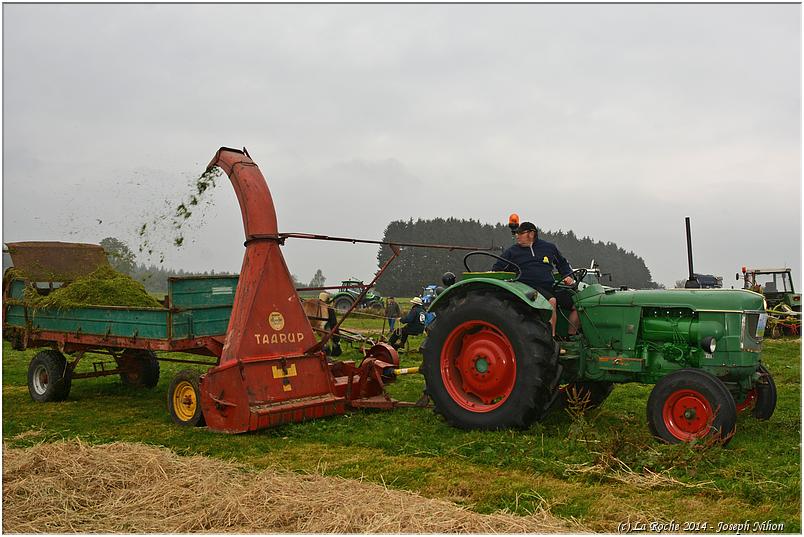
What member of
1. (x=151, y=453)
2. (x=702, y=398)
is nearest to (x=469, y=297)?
(x=702, y=398)

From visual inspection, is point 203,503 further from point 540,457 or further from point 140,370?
point 140,370

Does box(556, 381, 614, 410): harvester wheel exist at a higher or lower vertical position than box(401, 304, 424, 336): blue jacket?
lower

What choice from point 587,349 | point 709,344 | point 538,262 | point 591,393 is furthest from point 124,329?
point 709,344

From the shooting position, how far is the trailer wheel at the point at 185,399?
6.75 m

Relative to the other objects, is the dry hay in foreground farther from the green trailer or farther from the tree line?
the tree line

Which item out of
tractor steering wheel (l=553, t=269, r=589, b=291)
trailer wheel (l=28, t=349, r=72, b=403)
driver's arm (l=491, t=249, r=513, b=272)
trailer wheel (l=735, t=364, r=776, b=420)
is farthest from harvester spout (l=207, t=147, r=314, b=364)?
trailer wheel (l=735, t=364, r=776, b=420)

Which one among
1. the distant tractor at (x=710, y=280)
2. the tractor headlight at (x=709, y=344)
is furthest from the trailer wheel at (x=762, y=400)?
the distant tractor at (x=710, y=280)

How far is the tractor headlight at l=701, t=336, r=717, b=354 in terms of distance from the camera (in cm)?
584

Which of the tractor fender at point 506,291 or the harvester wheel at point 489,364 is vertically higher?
the tractor fender at point 506,291

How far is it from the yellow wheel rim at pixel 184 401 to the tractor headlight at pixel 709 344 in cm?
489

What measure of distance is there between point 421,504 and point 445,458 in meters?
1.28

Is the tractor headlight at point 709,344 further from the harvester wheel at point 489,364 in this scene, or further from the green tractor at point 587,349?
the harvester wheel at point 489,364

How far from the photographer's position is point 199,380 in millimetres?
6695

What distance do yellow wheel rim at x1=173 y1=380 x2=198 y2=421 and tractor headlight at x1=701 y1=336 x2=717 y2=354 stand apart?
4.89m
